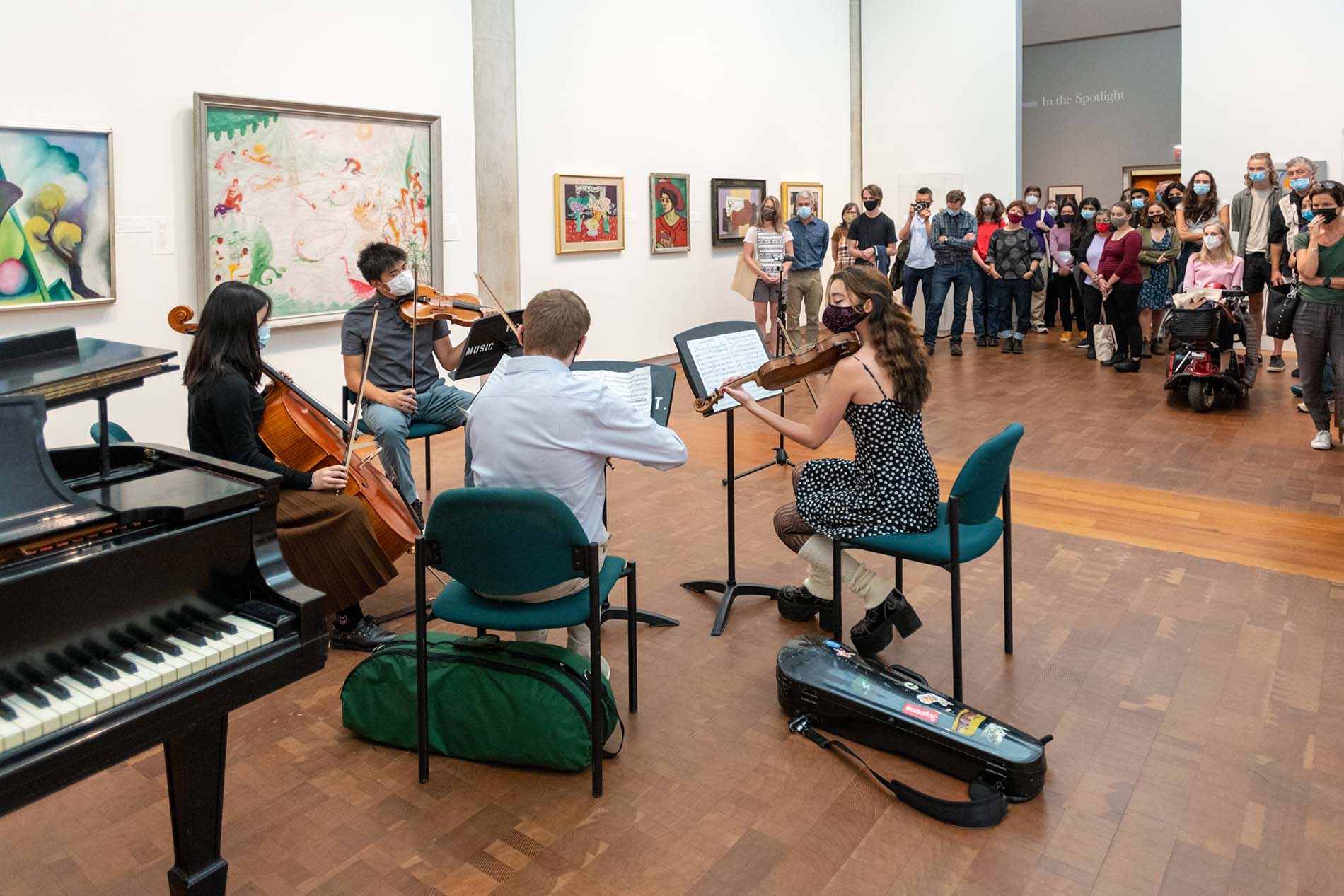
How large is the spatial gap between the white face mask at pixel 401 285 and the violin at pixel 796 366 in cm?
177

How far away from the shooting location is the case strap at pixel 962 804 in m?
2.64

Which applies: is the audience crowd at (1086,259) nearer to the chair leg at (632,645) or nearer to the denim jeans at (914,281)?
the denim jeans at (914,281)

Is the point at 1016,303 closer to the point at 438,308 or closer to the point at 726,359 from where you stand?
the point at 438,308

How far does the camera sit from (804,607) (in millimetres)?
3998

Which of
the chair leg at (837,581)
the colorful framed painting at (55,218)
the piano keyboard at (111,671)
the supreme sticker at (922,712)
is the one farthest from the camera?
the colorful framed painting at (55,218)

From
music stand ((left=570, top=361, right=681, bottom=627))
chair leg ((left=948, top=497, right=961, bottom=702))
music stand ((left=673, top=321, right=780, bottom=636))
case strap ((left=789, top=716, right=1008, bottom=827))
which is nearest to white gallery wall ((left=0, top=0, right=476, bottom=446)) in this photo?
music stand ((left=570, top=361, right=681, bottom=627))

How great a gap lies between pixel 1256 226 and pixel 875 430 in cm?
708

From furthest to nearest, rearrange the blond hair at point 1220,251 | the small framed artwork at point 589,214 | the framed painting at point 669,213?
the framed painting at point 669,213, the small framed artwork at point 589,214, the blond hair at point 1220,251

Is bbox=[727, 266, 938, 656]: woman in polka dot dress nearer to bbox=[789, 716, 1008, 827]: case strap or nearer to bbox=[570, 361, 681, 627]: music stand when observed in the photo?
bbox=[570, 361, 681, 627]: music stand

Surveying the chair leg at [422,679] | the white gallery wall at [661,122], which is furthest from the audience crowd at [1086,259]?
the chair leg at [422,679]

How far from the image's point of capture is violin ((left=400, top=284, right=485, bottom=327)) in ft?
16.4

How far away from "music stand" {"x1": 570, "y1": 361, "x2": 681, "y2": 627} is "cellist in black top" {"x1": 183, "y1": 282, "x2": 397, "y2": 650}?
0.87 m

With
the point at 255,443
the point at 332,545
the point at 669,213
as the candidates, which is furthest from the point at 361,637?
the point at 669,213

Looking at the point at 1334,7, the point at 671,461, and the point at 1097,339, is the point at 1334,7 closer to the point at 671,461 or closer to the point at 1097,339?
the point at 1097,339
